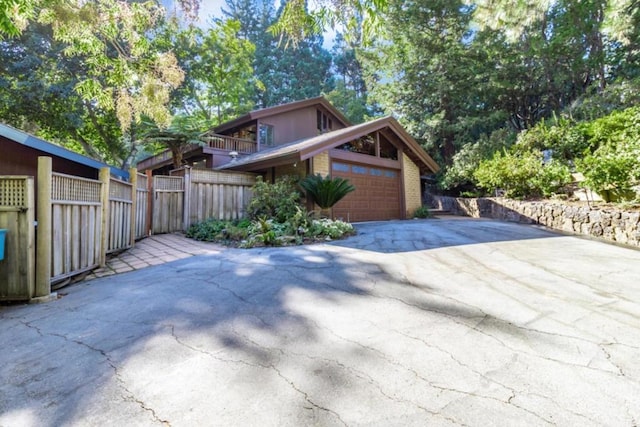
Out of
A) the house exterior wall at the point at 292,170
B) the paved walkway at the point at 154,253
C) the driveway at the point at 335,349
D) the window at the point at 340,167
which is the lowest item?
the driveway at the point at 335,349

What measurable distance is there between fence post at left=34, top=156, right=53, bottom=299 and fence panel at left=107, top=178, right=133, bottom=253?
1890 millimetres

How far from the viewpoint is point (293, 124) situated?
1667cm

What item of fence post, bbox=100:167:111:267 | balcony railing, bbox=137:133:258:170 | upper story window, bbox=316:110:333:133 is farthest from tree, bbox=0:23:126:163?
fence post, bbox=100:167:111:267

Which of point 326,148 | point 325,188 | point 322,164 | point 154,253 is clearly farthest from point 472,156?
point 154,253

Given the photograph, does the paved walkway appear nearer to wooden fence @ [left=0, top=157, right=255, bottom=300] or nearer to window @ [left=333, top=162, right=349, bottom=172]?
wooden fence @ [left=0, top=157, right=255, bottom=300]

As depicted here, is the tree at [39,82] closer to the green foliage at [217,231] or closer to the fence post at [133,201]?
the fence post at [133,201]

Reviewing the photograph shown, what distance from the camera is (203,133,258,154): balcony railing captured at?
14.4 m

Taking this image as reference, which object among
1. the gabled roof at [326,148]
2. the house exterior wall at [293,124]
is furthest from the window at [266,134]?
the gabled roof at [326,148]

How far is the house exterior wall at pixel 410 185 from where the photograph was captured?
13.0 m

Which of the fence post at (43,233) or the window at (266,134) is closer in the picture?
the fence post at (43,233)

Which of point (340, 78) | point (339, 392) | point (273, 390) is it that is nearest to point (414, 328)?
point (339, 392)

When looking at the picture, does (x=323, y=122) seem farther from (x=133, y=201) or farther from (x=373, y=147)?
(x=133, y=201)

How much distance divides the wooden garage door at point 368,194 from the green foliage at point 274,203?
2.24m

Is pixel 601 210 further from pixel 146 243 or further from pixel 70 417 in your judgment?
pixel 146 243
